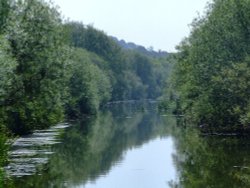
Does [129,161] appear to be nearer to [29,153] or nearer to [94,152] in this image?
[94,152]

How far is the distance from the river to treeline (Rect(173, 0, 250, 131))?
3028 millimetres

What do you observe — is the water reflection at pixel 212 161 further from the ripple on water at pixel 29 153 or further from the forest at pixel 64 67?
the ripple on water at pixel 29 153

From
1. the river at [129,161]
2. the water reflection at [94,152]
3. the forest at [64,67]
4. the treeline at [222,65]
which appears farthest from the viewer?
the treeline at [222,65]

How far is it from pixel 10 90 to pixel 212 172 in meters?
21.2

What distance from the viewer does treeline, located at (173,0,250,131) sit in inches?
2254

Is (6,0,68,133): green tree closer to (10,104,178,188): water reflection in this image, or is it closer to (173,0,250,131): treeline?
(10,104,178,188): water reflection

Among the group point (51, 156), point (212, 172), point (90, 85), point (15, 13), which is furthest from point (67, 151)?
point (90, 85)

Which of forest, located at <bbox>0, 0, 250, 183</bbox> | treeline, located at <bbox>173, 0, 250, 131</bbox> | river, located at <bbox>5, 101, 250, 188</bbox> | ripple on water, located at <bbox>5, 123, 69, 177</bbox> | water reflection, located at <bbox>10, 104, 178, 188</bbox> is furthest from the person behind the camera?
treeline, located at <bbox>173, 0, 250, 131</bbox>

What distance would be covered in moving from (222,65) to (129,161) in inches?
750

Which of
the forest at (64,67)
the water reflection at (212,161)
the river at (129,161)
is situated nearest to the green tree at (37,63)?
the forest at (64,67)

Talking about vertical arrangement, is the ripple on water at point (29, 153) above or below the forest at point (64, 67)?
below

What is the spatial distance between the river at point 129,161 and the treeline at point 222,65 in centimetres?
303

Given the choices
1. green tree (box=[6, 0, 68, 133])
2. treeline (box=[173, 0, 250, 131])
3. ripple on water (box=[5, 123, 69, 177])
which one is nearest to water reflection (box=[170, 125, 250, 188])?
treeline (box=[173, 0, 250, 131])

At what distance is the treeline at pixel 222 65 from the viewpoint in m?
57.2
